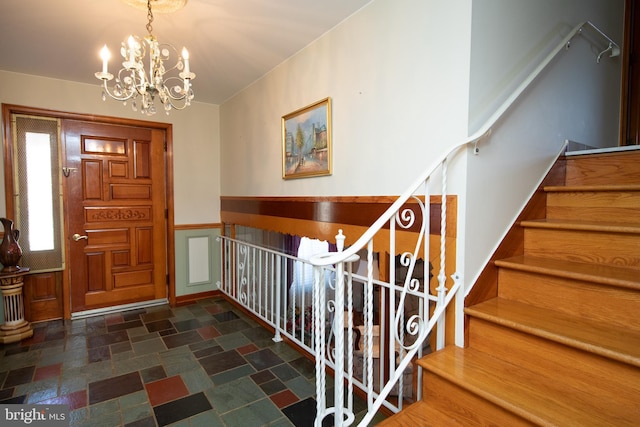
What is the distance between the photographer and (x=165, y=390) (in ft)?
7.14

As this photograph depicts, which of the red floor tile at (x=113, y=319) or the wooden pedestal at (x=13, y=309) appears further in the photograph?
the red floor tile at (x=113, y=319)

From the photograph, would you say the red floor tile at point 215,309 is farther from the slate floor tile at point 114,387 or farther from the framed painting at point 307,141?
the framed painting at point 307,141

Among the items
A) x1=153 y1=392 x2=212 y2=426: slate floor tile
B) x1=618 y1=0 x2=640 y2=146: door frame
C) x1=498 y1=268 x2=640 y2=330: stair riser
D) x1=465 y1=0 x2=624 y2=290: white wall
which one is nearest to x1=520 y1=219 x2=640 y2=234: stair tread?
x1=465 y1=0 x2=624 y2=290: white wall

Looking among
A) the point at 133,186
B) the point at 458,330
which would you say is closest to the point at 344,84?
the point at 458,330

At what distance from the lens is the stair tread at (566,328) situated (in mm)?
1133

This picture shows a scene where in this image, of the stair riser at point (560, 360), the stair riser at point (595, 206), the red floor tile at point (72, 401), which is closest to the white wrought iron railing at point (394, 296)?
the stair riser at point (560, 360)

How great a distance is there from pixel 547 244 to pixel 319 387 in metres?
1.42

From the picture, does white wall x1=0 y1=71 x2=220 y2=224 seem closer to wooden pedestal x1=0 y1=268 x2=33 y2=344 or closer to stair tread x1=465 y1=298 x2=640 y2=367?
wooden pedestal x1=0 y1=268 x2=33 y2=344

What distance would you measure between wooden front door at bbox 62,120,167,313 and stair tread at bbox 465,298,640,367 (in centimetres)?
359

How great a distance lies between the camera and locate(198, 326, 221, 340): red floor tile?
9.86 ft

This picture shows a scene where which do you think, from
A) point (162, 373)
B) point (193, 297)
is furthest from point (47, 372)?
point (193, 297)

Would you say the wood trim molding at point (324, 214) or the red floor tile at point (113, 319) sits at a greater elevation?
the wood trim molding at point (324, 214)

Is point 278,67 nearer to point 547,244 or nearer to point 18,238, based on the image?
point 547,244

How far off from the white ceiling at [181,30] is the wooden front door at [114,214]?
2.70 ft
